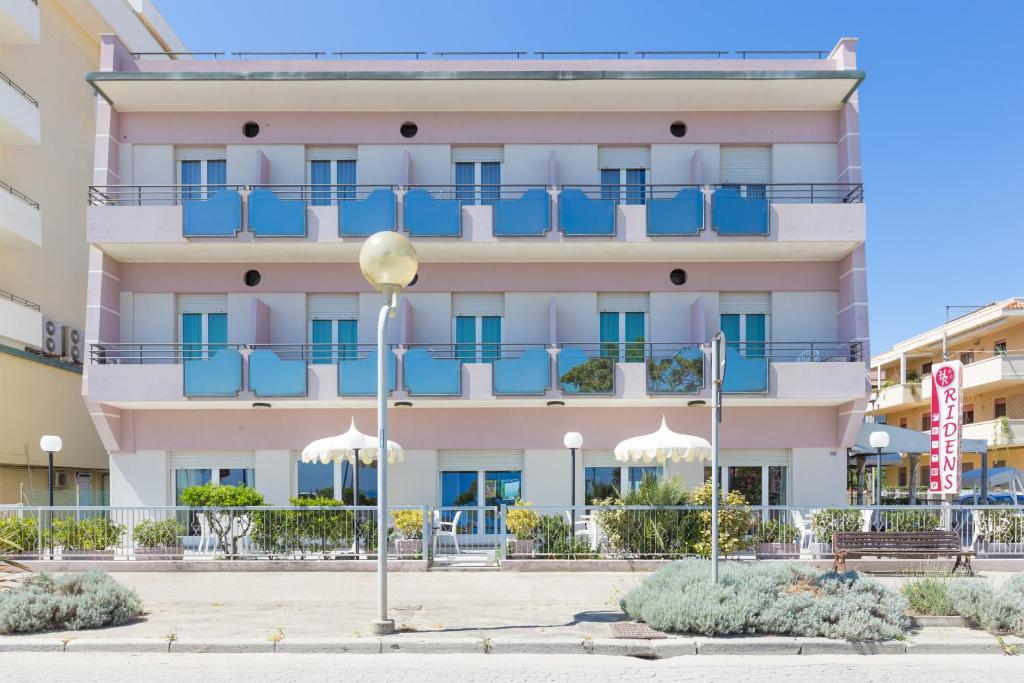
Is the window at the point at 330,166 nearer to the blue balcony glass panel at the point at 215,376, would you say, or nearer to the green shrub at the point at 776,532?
the blue balcony glass panel at the point at 215,376

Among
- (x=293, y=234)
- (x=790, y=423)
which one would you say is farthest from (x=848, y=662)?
(x=293, y=234)

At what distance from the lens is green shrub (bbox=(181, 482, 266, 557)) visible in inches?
615

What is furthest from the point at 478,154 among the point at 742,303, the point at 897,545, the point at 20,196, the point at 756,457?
the point at 897,545

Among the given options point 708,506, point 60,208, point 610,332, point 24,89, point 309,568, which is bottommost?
point 309,568

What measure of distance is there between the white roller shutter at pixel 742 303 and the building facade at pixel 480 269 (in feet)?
0.14

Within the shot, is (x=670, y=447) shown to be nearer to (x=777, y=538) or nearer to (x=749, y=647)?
(x=777, y=538)

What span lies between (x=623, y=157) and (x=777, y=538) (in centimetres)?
1016

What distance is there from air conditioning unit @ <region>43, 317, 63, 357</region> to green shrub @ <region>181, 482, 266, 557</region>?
9310 mm

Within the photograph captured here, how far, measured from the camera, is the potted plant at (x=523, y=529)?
49.6 feet

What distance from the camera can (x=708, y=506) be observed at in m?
15.2

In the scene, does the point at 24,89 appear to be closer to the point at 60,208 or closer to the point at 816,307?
the point at 60,208

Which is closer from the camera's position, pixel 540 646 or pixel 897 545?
pixel 540 646

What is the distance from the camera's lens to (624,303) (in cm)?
2045

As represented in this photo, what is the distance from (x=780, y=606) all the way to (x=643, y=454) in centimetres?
803
